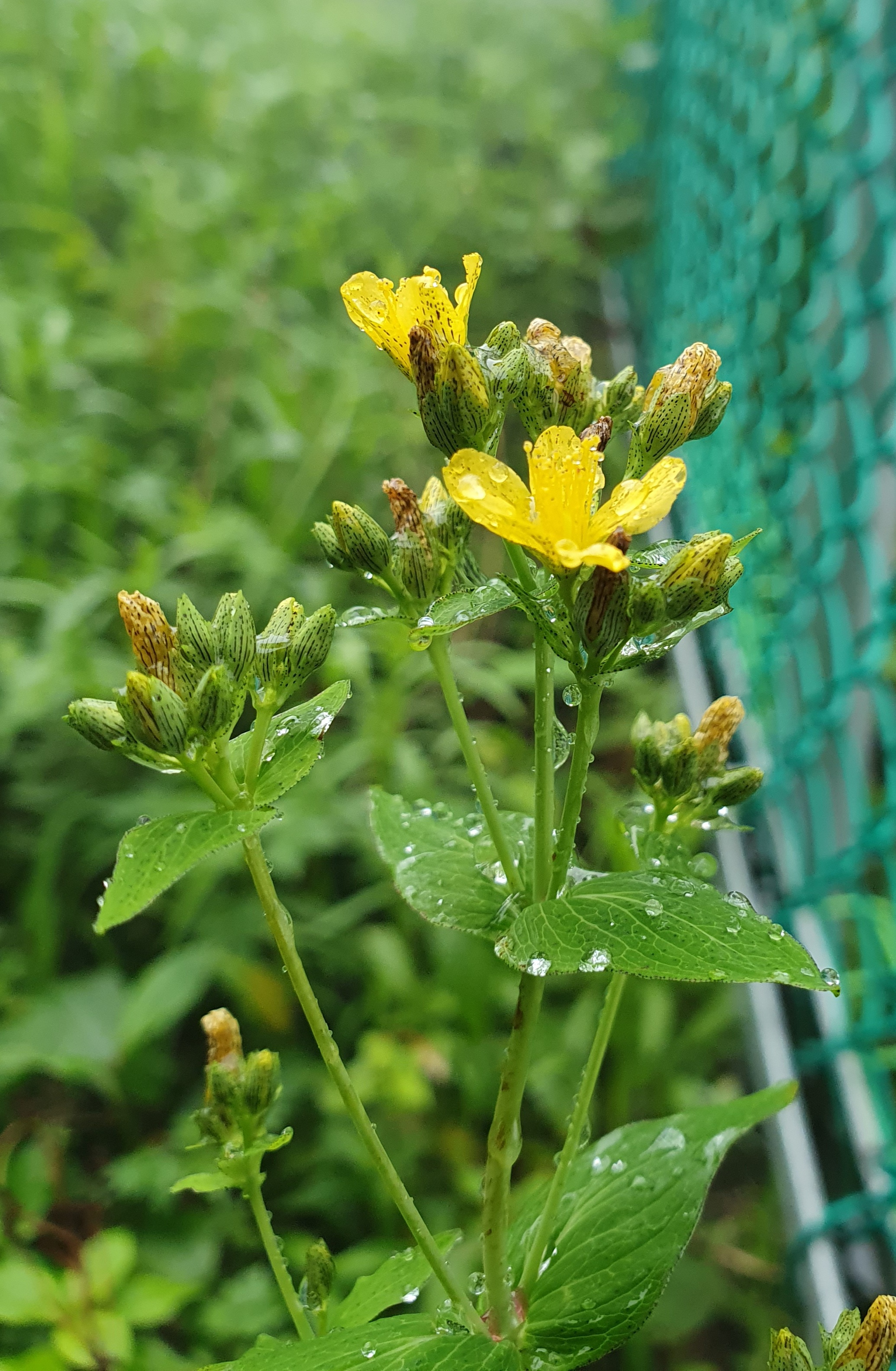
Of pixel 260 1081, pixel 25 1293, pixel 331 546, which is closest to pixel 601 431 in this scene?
pixel 331 546

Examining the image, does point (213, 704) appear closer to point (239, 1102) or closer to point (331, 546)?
point (331, 546)

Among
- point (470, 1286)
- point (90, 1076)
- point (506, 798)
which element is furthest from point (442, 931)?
point (470, 1286)

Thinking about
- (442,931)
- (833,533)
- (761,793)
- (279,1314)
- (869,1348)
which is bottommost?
(279,1314)

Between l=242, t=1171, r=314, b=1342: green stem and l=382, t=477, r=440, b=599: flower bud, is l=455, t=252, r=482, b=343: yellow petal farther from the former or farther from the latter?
l=242, t=1171, r=314, b=1342: green stem

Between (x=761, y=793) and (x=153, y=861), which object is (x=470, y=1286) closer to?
(x=153, y=861)

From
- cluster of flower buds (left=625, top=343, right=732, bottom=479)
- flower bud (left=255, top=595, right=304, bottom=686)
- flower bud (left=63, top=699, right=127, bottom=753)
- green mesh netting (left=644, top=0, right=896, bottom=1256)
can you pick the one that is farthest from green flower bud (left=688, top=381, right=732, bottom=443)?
green mesh netting (left=644, top=0, right=896, bottom=1256)

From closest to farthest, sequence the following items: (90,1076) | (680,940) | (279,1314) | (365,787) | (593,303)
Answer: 1. (680,940)
2. (279,1314)
3. (90,1076)
4. (365,787)
5. (593,303)
